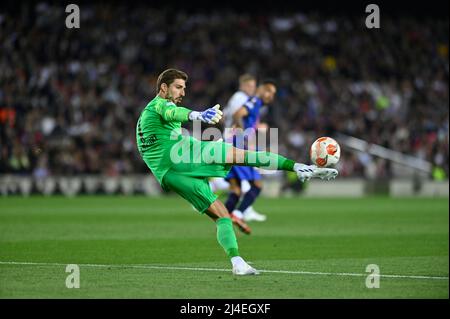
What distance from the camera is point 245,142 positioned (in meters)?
15.9

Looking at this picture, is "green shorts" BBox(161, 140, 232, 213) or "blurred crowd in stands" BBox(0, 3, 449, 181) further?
"blurred crowd in stands" BBox(0, 3, 449, 181)

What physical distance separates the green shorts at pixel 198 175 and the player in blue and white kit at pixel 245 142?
5.85m

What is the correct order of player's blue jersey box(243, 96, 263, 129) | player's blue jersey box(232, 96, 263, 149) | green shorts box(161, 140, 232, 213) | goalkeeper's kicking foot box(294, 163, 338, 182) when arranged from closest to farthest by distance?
goalkeeper's kicking foot box(294, 163, 338, 182) < green shorts box(161, 140, 232, 213) < player's blue jersey box(232, 96, 263, 149) < player's blue jersey box(243, 96, 263, 129)

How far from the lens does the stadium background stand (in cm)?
1588

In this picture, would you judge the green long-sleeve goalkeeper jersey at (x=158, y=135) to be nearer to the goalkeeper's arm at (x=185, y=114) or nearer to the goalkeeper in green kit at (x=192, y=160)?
the goalkeeper in green kit at (x=192, y=160)

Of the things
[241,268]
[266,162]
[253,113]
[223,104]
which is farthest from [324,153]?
[223,104]

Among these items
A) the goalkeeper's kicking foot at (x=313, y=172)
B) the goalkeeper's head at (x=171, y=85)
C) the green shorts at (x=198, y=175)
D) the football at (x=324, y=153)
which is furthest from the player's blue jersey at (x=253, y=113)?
the goalkeeper's kicking foot at (x=313, y=172)

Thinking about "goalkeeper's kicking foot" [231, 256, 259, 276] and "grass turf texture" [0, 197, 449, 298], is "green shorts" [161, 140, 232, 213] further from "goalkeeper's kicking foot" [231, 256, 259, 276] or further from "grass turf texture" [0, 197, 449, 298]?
"grass turf texture" [0, 197, 449, 298]

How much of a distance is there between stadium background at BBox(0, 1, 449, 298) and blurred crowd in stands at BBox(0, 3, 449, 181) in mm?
54

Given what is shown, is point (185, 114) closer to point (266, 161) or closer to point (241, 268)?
point (266, 161)

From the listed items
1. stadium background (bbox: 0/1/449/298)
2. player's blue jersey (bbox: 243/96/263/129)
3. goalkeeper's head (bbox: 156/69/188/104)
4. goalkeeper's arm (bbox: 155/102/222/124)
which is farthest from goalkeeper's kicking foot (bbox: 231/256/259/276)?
player's blue jersey (bbox: 243/96/263/129)

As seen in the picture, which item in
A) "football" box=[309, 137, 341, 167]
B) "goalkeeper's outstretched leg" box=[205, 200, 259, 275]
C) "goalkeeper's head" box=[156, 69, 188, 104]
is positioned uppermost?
"goalkeeper's head" box=[156, 69, 188, 104]

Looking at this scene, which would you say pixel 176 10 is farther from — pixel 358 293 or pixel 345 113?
pixel 358 293

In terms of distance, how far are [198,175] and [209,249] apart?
3.20m
